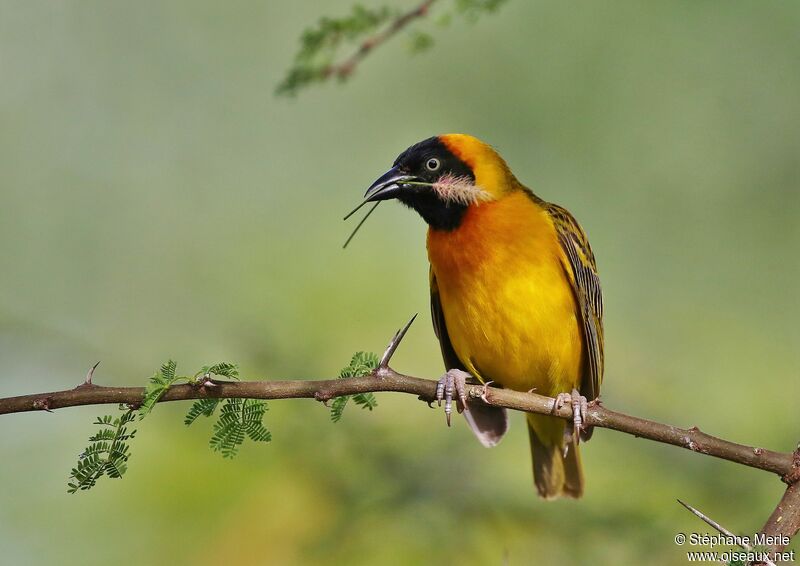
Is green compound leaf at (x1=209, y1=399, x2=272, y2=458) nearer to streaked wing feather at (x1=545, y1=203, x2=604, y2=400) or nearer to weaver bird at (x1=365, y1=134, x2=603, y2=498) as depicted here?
weaver bird at (x1=365, y1=134, x2=603, y2=498)

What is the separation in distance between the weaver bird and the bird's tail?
0.54 meters

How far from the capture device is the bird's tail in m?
5.68

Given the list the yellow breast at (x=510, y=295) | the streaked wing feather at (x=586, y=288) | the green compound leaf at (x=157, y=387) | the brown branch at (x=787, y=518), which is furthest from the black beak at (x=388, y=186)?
the brown branch at (x=787, y=518)

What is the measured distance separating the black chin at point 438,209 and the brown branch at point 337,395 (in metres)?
1.56

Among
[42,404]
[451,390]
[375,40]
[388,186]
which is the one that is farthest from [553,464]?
[42,404]

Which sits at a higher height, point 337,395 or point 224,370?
point 224,370

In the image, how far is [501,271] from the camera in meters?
4.82

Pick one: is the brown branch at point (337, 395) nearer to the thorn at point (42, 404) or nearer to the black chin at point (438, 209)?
the thorn at point (42, 404)

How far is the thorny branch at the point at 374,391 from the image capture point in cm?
303

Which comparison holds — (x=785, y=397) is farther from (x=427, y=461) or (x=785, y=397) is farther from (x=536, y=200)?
(x=536, y=200)

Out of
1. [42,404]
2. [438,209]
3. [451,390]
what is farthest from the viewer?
[438,209]

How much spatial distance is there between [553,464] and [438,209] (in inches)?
66.8

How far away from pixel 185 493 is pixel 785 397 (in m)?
4.44

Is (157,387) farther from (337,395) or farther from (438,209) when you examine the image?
(438,209)
